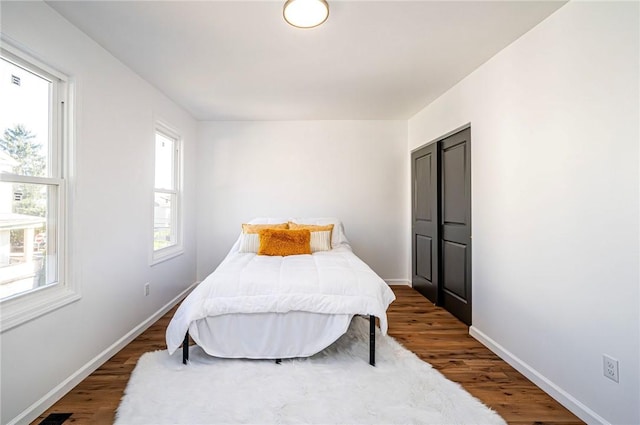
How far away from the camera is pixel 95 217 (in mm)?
2205

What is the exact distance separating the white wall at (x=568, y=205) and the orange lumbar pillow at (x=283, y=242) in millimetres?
1713

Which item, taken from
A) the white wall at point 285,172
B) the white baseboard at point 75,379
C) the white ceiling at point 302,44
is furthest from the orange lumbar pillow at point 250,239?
the white ceiling at point 302,44

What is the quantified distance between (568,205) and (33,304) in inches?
123

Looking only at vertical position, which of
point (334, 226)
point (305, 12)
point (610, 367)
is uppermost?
point (305, 12)

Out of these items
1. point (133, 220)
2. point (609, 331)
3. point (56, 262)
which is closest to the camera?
point (609, 331)

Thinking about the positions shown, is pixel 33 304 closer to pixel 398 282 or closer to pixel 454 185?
pixel 454 185

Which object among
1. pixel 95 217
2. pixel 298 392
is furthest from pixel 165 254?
pixel 298 392

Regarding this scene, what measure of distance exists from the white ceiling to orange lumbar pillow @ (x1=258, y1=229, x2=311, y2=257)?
1.48 meters

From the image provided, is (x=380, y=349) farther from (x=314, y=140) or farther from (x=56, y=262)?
(x=314, y=140)

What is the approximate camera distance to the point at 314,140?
428cm

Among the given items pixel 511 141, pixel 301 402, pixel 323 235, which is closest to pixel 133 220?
pixel 323 235

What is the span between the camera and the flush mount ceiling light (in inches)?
68.2

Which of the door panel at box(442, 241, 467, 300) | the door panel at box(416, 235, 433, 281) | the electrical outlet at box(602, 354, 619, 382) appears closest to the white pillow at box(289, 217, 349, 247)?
the door panel at box(416, 235, 433, 281)

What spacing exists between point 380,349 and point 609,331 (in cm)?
138
